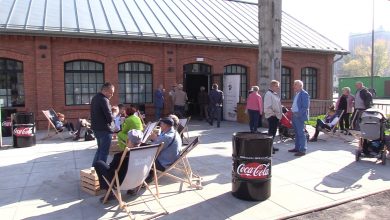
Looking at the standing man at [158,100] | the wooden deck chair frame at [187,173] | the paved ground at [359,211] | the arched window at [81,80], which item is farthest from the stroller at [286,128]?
the arched window at [81,80]

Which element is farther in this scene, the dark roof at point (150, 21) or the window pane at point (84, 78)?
the window pane at point (84, 78)

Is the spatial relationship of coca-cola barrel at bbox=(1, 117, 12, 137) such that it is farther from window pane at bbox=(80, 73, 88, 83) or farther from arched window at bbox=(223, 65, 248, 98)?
arched window at bbox=(223, 65, 248, 98)

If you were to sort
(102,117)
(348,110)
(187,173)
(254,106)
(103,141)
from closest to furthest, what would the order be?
(187,173)
(102,117)
(103,141)
(254,106)
(348,110)

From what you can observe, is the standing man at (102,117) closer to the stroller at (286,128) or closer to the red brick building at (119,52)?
the stroller at (286,128)

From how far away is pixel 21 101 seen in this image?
13914mm

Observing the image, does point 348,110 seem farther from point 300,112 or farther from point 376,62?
point 376,62

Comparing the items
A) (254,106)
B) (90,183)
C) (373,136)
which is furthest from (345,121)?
(90,183)

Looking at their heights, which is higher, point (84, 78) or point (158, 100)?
point (84, 78)

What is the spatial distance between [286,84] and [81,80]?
36.9 ft

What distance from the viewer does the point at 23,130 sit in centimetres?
1034

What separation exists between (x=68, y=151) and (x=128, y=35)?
638 centimetres

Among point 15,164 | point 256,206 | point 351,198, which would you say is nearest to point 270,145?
point 256,206

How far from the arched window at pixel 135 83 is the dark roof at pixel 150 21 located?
153 centimetres

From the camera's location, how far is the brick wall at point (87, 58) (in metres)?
13.6
